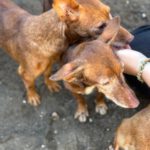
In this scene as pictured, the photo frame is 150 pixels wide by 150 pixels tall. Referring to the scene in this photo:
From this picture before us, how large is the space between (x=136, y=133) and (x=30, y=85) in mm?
1115

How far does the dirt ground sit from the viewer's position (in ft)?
12.5

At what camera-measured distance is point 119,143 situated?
3.41 metres

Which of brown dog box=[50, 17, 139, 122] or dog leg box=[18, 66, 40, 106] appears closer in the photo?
brown dog box=[50, 17, 139, 122]

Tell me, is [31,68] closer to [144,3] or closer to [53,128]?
[53,128]

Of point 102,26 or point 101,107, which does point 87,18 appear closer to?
point 102,26

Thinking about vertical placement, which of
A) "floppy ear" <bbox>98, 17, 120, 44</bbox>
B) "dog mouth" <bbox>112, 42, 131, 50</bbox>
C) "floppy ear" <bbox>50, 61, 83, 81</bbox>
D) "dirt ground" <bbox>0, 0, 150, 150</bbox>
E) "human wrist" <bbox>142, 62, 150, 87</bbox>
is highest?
"floppy ear" <bbox>98, 17, 120, 44</bbox>

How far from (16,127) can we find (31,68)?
0.57 m

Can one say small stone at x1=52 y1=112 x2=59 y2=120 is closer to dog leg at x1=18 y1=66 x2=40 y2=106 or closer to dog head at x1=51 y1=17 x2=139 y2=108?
dog leg at x1=18 y1=66 x2=40 y2=106

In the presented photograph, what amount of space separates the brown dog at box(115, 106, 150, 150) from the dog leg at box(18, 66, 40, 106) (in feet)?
2.95

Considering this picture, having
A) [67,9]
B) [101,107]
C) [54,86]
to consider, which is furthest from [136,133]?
[54,86]

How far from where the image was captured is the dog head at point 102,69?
119 inches

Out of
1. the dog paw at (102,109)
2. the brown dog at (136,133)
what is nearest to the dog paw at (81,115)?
the dog paw at (102,109)

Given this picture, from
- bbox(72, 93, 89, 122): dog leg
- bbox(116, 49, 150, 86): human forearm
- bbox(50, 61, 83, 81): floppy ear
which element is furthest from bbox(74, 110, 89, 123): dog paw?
bbox(50, 61, 83, 81): floppy ear

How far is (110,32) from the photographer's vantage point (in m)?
3.17
